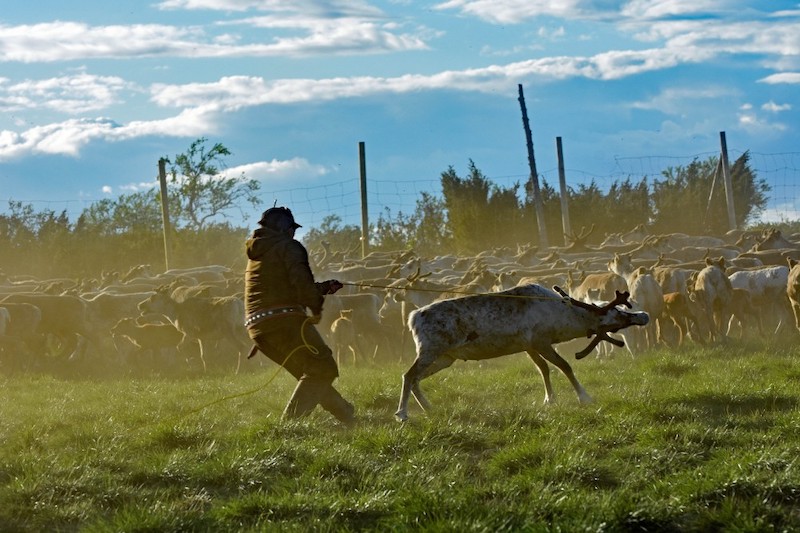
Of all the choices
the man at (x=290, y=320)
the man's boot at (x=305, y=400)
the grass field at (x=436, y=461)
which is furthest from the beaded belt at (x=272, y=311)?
the grass field at (x=436, y=461)

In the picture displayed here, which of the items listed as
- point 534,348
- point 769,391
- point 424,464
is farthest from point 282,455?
point 769,391

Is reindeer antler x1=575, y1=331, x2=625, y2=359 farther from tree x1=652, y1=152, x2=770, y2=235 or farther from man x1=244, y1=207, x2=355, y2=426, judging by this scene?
tree x1=652, y1=152, x2=770, y2=235

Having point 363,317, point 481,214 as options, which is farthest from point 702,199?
point 363,317

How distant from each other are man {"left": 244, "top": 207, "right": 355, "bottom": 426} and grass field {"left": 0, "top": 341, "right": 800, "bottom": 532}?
10.1 inches

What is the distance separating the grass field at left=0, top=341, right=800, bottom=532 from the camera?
712 centimetres

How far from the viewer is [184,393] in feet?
46.6

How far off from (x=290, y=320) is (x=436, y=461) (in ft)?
8.70

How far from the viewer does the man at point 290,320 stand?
35.2 feet

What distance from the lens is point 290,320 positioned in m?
10.7

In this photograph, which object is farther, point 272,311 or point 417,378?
point 417,378

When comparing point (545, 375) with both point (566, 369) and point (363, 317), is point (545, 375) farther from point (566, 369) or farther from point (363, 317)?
point (363, 317)

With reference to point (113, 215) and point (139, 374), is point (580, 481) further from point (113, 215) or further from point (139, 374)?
point (113, 215)

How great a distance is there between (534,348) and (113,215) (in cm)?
4897

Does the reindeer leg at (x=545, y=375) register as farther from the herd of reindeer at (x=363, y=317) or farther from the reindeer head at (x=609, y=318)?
the herd of reindeer at (x=363, y=317)
